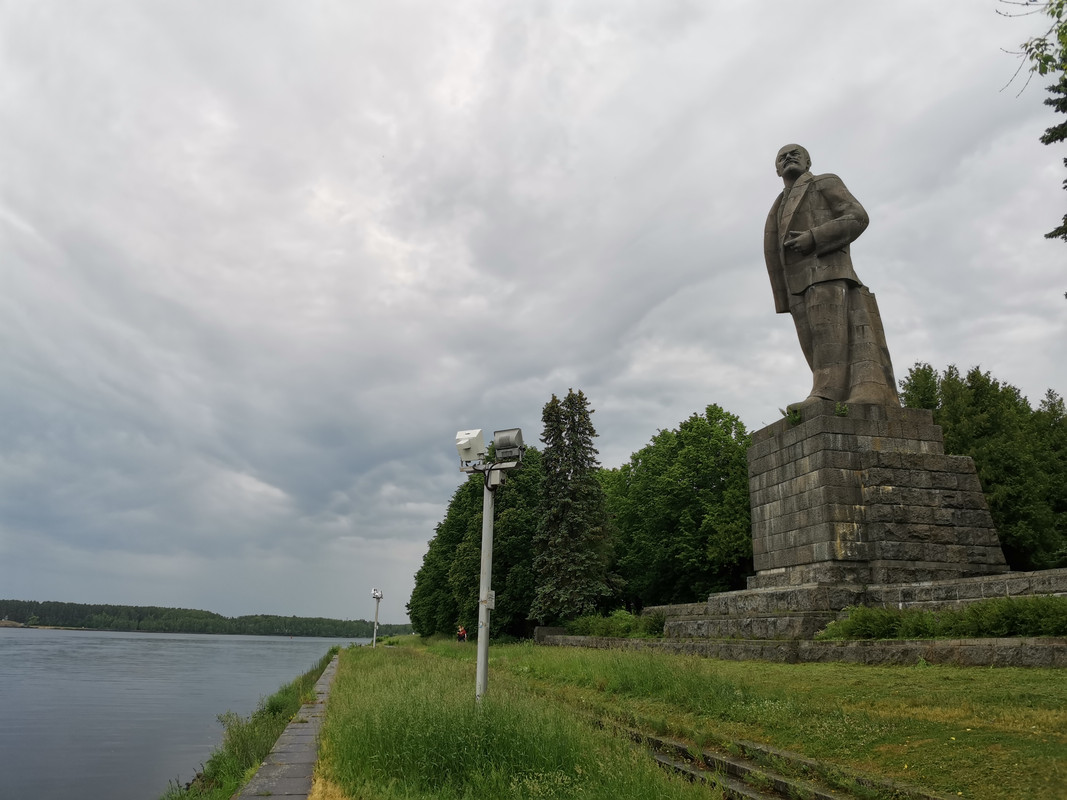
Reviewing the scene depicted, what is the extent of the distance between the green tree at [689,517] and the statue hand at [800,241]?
1643 cm

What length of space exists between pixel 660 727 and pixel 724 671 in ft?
9.06

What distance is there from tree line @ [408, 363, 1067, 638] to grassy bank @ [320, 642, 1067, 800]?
20.3m

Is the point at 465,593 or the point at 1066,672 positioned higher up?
the point at 465,593

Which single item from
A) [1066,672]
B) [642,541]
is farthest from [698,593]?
[1066,672]

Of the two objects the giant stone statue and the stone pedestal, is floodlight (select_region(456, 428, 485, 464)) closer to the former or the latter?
the stone pedestal

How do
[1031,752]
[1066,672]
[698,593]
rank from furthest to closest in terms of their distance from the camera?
[698,593] → [1066,672] → [1031,752]

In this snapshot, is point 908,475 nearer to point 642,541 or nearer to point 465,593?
point 642,541

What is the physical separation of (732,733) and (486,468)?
365 centimetres

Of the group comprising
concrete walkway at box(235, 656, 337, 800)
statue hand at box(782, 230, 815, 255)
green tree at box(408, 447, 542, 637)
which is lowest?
concrete walkway at box(235, 656, 337, 800)

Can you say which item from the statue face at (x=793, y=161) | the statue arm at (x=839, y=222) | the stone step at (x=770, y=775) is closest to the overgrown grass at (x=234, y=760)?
the stone step at (x=770, y=775)

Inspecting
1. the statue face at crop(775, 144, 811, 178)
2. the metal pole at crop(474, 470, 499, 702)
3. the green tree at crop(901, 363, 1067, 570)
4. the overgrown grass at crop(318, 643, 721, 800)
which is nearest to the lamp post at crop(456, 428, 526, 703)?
the metal pole at crop(474, 470, 499, 702)

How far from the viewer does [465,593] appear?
126 ft

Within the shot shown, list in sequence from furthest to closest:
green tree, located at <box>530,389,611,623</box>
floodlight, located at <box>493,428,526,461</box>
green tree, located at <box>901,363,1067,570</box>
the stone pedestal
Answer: green tree, located at <box>530,389,611,623</box>, green tree, located at <box>901,363,1067,570</box>, the stone pedestal, floodlight, located at <box>493,428,526,461</box>

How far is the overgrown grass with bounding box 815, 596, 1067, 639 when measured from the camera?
29.1 ft
